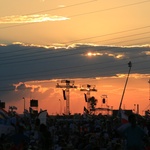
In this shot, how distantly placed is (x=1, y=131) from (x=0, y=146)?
6.24 metres

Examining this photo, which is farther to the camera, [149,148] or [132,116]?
[149,148]

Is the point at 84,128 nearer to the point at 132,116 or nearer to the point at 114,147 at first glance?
the point at 114,147

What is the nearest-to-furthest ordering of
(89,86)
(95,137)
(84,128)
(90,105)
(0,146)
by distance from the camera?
(0,146) → (95,137) → (84,128) → (89,86) → (90,105)

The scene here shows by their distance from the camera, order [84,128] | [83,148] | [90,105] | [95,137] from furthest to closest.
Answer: [90,105]
[84,128]
[95,137]
[83,148]

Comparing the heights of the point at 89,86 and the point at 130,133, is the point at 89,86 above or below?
above

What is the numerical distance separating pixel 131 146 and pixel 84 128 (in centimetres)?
2513

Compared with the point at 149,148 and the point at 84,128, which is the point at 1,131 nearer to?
the point at 149,148

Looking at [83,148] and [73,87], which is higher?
[73,87]

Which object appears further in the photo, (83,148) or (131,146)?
(83,148)

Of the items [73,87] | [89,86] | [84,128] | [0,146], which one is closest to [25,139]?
[0,146]

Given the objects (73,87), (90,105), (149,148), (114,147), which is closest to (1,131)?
(114,147)

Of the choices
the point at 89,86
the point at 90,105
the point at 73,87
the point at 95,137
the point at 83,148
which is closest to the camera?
the point at 83,148

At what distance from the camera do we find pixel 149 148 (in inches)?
715

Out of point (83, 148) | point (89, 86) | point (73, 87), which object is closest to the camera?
point (83, 148)
